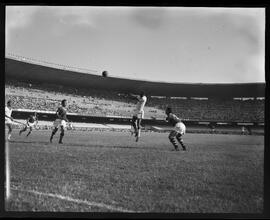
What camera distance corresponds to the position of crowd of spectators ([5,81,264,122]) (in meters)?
31.2

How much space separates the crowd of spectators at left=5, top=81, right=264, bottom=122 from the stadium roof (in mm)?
629

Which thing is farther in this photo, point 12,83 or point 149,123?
point 149,123

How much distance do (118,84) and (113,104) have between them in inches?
89.9

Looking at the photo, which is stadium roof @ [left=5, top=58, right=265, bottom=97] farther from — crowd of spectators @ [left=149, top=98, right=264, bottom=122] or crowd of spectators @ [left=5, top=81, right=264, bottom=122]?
crowd of spectators @ [left=149, top=98, right=264, bottom=122]

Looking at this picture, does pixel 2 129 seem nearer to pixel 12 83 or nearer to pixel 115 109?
pixel 12 83

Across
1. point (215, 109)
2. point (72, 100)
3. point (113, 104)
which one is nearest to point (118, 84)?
point (113, 104)

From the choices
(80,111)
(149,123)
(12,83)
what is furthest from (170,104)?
(12,83)

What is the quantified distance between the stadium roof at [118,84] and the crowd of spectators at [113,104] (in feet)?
2.06

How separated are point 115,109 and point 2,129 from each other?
100 feet

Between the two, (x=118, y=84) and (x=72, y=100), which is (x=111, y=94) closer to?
(x=118, y=84)

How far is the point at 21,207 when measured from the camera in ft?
15.2

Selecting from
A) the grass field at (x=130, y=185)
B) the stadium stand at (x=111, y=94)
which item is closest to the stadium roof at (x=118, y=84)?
the stadium stand at (x=111, y=94)

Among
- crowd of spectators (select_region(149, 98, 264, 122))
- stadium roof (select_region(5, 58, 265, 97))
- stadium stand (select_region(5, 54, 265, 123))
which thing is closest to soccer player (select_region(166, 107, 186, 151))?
stadium stand (select_region(5, 54, 265, 123))

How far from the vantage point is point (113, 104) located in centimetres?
3672
